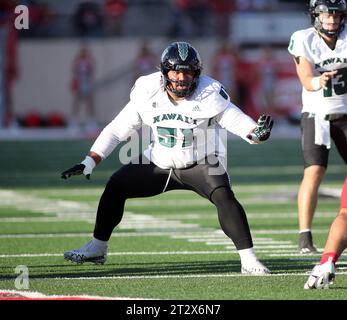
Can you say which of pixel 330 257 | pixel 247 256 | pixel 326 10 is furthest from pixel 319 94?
pixel 330 257

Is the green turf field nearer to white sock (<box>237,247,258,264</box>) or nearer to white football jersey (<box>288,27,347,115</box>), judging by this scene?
white sock (<box>237,247,258,264</box>)

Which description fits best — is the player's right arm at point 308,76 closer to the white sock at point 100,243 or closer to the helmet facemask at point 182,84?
the helmet facemask at point 182,84

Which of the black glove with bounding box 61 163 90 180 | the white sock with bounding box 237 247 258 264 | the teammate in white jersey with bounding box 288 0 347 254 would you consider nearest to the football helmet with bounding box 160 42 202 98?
the black glove with bounding box 61 163 90 180

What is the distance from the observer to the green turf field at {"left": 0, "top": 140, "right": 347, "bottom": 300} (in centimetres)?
614

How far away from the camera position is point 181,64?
677 centimetres

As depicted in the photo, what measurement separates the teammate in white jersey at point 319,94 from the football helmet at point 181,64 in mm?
1248

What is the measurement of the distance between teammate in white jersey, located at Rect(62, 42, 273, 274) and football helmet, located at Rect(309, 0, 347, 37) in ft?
4.10

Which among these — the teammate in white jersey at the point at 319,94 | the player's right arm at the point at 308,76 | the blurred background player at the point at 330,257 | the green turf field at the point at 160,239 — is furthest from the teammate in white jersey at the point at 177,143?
the teammate in white jersey at the point at 319,94

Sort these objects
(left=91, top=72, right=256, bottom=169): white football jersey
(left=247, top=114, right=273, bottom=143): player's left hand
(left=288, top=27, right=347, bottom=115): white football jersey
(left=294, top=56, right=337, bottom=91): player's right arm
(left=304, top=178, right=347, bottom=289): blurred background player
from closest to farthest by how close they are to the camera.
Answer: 1. (left=304, top=178, right=347, bottom=289): blurred background player
2. (left=247, top=114, right=273, bottom=143): player's left hand
3. (left=91, top=72, right=256, bottom=169): white football jersey
4. (left=294, top=56, right=337, bottom=91): player's right arm
5. (left=288, top=27, right=347, bottom=115): white football jersey

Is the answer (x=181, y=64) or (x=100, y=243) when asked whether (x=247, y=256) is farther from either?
(x=181, y=64)

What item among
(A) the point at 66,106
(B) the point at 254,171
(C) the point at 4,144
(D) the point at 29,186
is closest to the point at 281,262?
(D) the point at 29,186

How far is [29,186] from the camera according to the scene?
42.2 ft

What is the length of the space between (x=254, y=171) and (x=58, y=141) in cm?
632

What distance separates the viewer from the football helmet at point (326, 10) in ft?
Result: 25.6
